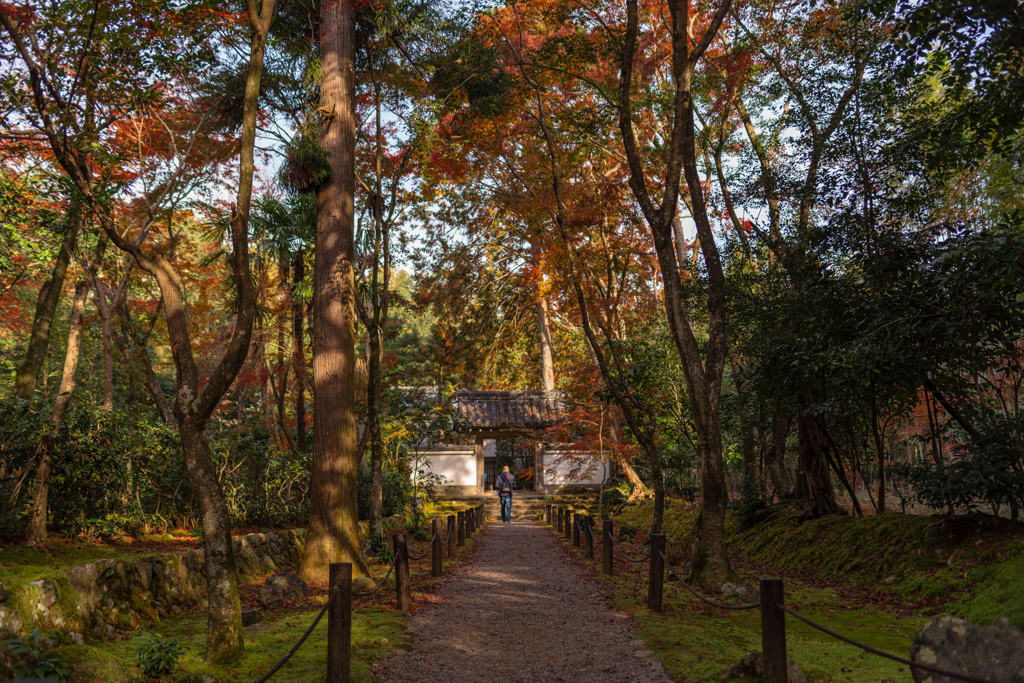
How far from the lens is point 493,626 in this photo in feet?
22.4

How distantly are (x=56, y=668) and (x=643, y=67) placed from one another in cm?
1361

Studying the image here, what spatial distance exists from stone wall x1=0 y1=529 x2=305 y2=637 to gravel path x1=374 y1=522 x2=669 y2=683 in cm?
247

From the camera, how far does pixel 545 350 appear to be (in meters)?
24.0

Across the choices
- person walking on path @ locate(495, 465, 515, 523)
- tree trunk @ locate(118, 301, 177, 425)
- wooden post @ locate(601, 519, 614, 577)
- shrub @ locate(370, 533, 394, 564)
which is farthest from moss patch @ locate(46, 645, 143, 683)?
person walking on path @ locate(495, 465, 515, 523)

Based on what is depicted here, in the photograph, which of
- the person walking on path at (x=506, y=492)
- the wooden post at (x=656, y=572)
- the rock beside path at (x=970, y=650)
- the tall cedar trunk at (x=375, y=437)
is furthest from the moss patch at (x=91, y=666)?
the person walking on path at (x=506, y=492)

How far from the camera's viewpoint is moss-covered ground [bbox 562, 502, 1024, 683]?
5215 millimetres

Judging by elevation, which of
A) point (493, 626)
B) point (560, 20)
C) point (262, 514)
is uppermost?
point (560, 20)

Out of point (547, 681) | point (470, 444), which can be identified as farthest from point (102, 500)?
point (470, 444)

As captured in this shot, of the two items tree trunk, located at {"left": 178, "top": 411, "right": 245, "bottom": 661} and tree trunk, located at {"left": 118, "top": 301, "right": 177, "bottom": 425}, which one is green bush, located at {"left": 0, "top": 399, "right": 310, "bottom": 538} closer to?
tree trunk, located at {"left": 118, "top": 301, "right": 177, "bottom": 425}

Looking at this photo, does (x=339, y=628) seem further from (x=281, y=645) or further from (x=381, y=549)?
(x=381, y=549)

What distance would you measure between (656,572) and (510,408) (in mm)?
16158

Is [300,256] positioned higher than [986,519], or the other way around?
[300,256]

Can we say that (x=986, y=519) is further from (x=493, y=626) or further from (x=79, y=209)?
(x=79, y=209)

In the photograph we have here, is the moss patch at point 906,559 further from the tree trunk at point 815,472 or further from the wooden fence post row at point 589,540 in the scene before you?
the wooden fence post row at point 589,540
